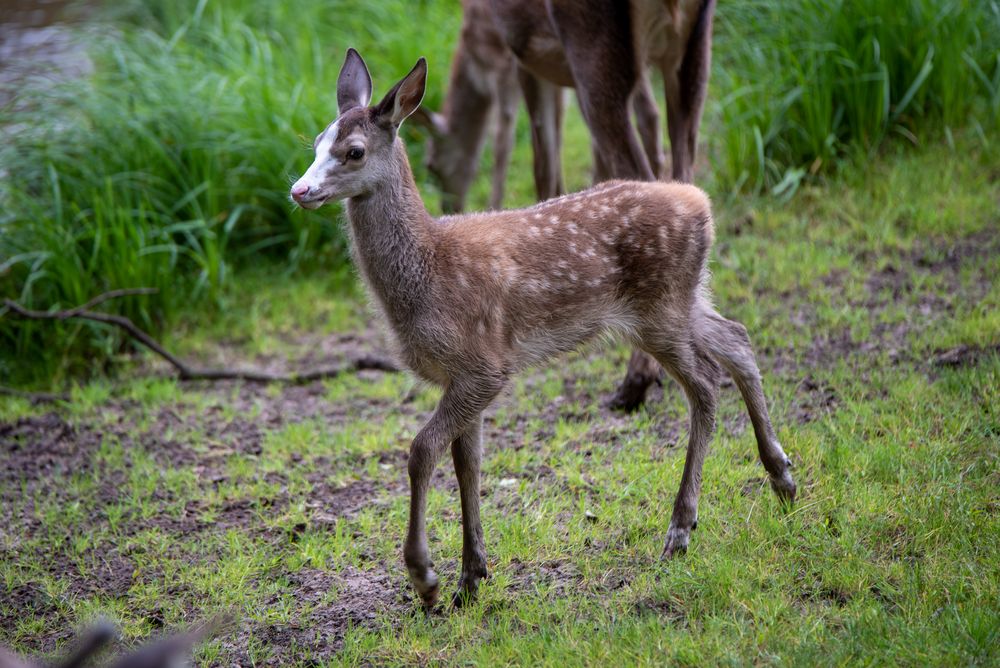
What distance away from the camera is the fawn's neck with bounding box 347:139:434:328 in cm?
401

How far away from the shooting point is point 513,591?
13.5 feet

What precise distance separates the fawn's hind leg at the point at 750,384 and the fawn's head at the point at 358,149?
1.37 m

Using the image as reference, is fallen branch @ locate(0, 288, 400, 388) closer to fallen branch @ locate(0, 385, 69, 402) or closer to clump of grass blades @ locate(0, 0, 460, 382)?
fallen branch @ locate(0, 385, 69, 402)

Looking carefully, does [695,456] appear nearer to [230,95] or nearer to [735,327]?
[735,327]

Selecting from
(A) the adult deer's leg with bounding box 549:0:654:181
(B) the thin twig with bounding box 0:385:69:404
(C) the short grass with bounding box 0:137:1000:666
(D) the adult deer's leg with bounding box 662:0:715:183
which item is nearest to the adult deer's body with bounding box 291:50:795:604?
(C) the short grass with bounding box 0:137:1000:666

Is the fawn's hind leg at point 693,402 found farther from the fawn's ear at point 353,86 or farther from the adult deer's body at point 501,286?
the fawn's ear at point 353,86

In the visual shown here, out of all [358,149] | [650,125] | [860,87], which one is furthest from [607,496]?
[860,87]

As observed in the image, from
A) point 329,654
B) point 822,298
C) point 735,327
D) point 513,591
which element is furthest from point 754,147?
point 329,654

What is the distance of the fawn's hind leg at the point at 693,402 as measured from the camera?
4.18 metres

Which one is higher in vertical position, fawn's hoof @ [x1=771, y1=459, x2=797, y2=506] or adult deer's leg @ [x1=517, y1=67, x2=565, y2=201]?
adult deer's leg @ [x1=517, y1=67, x2=565, y2=201]

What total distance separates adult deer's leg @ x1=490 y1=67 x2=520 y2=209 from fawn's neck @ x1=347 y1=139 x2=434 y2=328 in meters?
4.04

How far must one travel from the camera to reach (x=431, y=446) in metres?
3.85

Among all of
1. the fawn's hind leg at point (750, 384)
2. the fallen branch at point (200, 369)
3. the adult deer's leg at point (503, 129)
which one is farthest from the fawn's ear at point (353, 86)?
the adult deer's leg at point (503, 129)

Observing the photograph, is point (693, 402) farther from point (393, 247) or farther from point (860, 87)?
point (860, 87)
